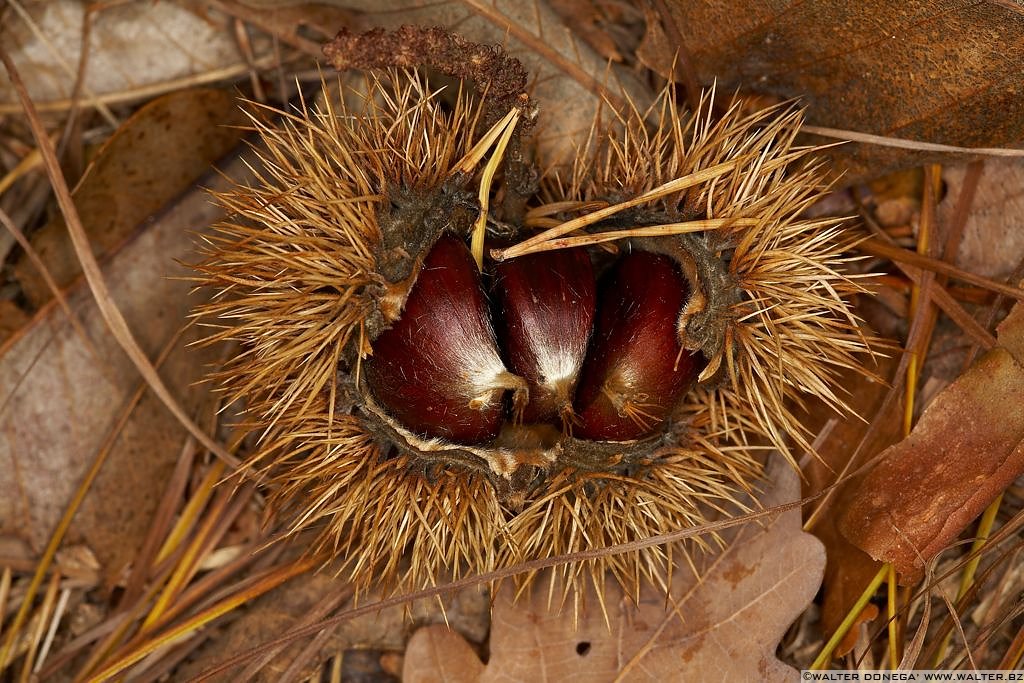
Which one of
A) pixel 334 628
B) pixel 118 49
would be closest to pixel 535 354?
pixel 334 628

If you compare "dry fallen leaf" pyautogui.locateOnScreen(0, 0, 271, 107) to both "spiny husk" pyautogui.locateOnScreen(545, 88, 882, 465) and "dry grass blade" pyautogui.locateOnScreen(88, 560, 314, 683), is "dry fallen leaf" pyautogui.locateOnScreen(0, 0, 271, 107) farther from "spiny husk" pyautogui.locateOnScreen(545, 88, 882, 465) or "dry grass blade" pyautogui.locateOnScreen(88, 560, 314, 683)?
"dry grass blade" pyautogui.locateOnScreen(88, 560, 314, 683)

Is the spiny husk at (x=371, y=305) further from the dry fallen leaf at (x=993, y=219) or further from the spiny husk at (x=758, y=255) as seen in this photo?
the dry fallen leaf at (x=993, y=219)

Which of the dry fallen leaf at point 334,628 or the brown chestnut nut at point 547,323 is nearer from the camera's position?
the brown chestnut nut at point 547,323

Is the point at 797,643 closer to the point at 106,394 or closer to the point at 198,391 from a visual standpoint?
the point at 198,391

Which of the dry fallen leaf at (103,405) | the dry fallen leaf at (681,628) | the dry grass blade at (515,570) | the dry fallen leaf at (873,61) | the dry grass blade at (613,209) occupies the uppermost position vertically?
the dry fallen leaf at (873,61)

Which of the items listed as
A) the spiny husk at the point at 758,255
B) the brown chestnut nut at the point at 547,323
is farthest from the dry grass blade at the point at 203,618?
the spiny husk at the point at 758,255
